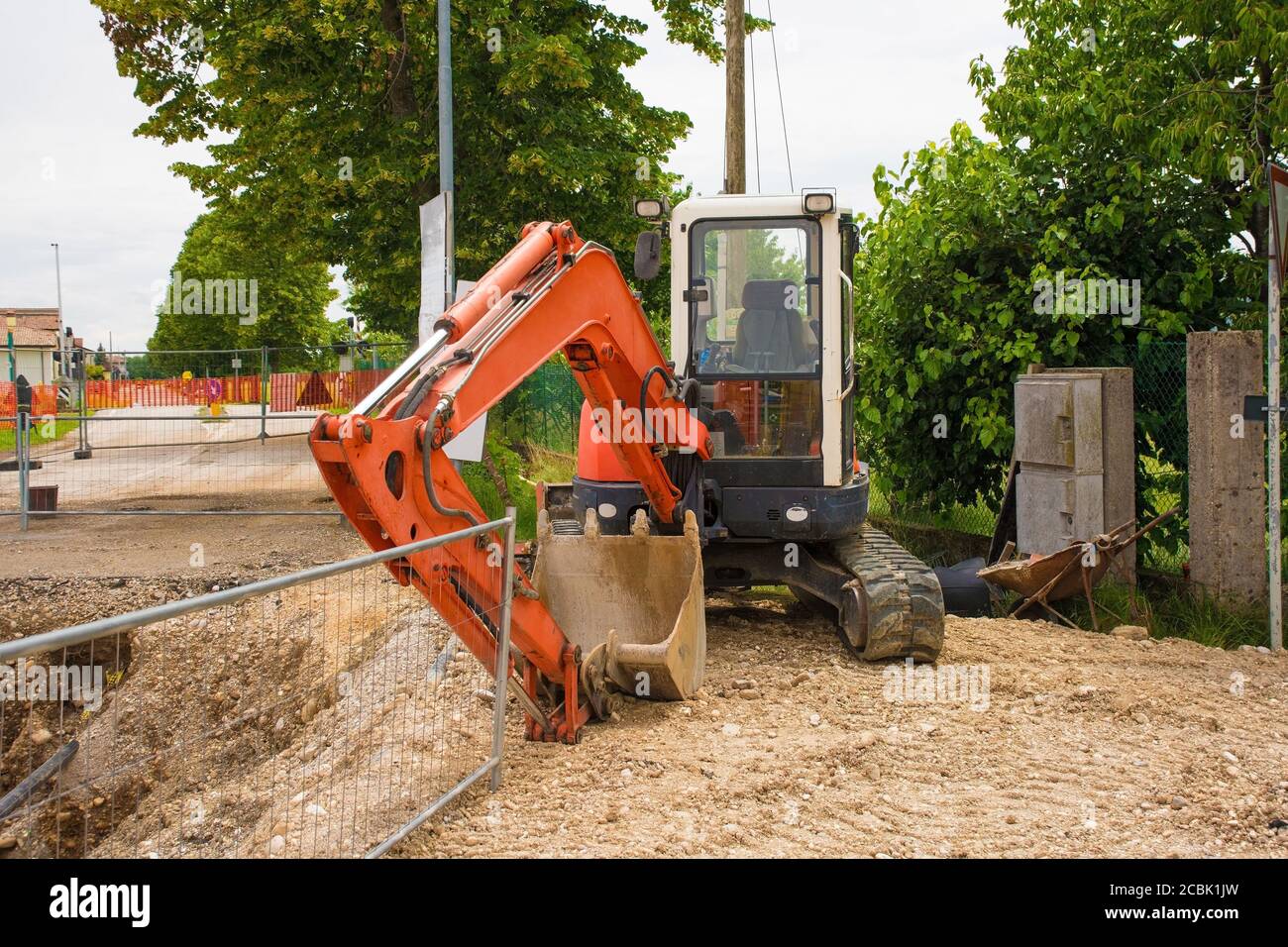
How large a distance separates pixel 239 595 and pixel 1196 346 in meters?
7.43

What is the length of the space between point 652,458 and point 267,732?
2731mm

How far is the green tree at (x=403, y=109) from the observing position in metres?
14.3

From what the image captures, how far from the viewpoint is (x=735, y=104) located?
44.4 feet

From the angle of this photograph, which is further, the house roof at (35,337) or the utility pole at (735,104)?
the house roof at (35,337)

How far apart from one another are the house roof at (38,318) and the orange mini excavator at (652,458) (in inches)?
2447

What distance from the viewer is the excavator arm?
4730 mm

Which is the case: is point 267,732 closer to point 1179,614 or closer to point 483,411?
point 483,411

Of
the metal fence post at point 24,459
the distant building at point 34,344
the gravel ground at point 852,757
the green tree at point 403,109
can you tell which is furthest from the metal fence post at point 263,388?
the distant building at point 34,344

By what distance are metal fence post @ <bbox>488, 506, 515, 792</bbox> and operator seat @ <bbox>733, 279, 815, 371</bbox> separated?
2.78 metres

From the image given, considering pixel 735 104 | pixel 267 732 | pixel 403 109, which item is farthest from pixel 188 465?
pixel 267 732

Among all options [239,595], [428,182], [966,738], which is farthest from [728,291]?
[428,182]

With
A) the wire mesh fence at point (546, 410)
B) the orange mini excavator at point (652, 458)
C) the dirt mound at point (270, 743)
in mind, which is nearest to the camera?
the dirt mound at point (270, 743)

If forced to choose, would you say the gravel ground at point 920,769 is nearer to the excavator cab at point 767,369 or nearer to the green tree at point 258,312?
the excavator cab at point 767,369

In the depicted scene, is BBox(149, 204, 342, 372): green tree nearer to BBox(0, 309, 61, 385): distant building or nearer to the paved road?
BBox(0, 309, 61, 385): distant building
